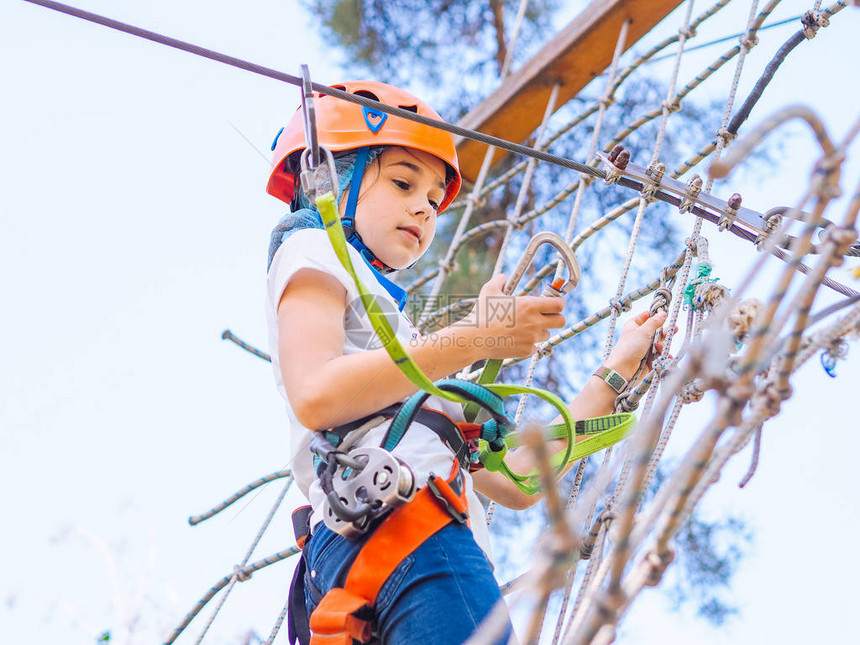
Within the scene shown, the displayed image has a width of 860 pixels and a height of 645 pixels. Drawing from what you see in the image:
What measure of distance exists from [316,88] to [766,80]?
3.26ft

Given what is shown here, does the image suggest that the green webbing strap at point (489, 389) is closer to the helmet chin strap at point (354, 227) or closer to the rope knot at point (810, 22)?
the helmet chin strap at point (354, 227)

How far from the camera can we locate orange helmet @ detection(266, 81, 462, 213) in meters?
1.51

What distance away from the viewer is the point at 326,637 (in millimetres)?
983

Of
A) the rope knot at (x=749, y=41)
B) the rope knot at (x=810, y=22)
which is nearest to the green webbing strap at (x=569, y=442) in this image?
the rope knot at (x=810, y=22)

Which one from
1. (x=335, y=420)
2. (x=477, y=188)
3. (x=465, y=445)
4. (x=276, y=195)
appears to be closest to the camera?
(x=335, y=420)

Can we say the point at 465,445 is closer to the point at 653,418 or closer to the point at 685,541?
the point at 653,418

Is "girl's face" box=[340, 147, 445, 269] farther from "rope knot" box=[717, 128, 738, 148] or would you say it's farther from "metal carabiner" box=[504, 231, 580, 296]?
"rope knot" box=[717, 128, 738, 148]

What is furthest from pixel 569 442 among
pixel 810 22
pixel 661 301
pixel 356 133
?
pixel 810 22

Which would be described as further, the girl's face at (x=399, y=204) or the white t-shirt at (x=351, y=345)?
the girl's face at (x=399, y=204)

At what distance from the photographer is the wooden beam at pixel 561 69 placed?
2623 millimetres

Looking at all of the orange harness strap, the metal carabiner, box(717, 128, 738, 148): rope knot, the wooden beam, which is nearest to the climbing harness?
the orange harness strap

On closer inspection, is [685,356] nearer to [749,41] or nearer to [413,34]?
[749,41]

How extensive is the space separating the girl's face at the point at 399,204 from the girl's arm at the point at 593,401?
366 millimetres

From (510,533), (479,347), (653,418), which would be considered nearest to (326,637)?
(479,347)
